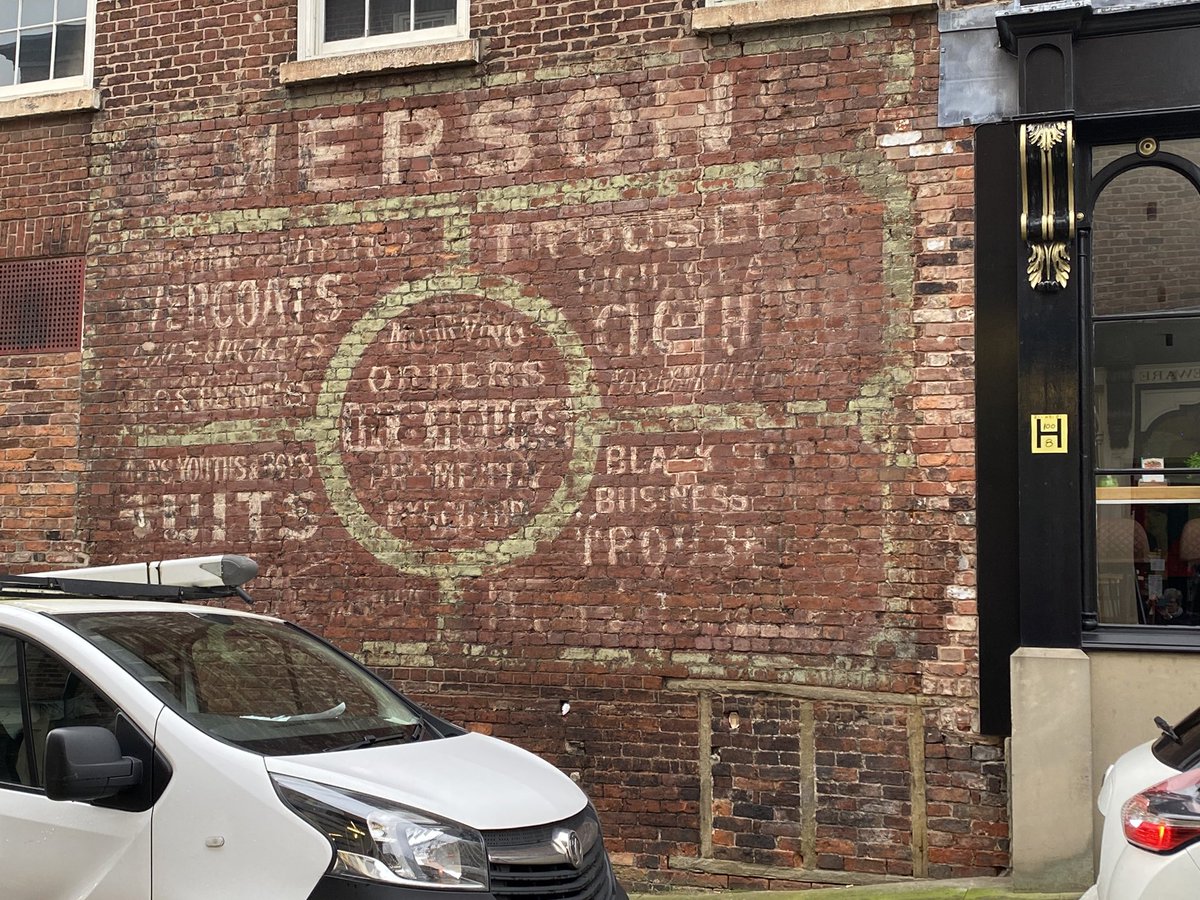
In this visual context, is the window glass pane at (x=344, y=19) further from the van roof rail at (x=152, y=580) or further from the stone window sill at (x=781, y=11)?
the van roof rail at (x=152, y=580)

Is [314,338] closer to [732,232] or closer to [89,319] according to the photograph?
[89,319]

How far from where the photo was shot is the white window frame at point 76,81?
965 cm

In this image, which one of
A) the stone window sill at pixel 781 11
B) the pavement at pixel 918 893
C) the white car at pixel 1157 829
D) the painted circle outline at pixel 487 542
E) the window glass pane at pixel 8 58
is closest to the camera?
the white car at pixel 1157 829

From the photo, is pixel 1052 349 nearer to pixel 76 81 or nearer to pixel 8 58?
pixel 76 81

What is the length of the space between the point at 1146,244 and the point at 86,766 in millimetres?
6100

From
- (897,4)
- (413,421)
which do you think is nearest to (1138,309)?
(897,4)

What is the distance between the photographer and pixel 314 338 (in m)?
8.84

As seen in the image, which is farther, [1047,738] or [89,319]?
[89,319]

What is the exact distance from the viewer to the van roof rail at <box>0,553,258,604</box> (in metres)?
5.17

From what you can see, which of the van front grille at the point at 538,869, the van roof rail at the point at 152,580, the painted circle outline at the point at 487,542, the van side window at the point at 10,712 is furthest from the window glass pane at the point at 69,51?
the van front grille at the point at 538,869

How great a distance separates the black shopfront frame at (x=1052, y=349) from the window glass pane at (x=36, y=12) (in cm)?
700

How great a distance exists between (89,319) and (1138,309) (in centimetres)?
704

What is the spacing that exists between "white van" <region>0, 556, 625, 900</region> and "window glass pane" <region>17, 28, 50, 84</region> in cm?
644

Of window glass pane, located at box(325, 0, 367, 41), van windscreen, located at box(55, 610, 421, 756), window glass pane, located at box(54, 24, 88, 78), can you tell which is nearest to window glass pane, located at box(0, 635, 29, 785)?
van windscreen, located at box(55, 610, 421, 756)
